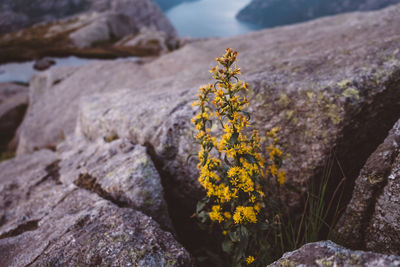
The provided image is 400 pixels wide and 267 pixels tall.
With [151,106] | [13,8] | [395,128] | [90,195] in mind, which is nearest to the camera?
[395,128]

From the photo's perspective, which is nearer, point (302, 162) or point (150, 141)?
point (302, 162)

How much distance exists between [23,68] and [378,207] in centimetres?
5714

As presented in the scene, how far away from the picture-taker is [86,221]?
3.42m

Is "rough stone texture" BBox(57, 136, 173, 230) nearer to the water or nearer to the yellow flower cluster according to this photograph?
the yellow flower cluster

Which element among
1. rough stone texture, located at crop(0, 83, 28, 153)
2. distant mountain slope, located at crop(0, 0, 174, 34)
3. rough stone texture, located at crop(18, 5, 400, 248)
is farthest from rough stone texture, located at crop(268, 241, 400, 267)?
distant mountain slope, located at crop(0, 0, 174, 34)

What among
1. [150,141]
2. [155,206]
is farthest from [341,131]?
[150,141]

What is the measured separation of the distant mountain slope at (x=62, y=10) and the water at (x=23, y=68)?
83225mm

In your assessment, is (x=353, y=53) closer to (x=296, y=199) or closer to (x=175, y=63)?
(x=296, y=199)

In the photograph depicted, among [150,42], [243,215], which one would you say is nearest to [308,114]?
Answer: [243,215]

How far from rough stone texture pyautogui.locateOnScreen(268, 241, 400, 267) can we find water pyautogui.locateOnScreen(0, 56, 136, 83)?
45.3 metres

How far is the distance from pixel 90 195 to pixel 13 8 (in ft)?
649

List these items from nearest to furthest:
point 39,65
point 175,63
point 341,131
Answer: point 341,131 < point 175,63 < point 39,65

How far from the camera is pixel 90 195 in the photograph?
421 cm

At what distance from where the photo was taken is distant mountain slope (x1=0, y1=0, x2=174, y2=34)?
122m
